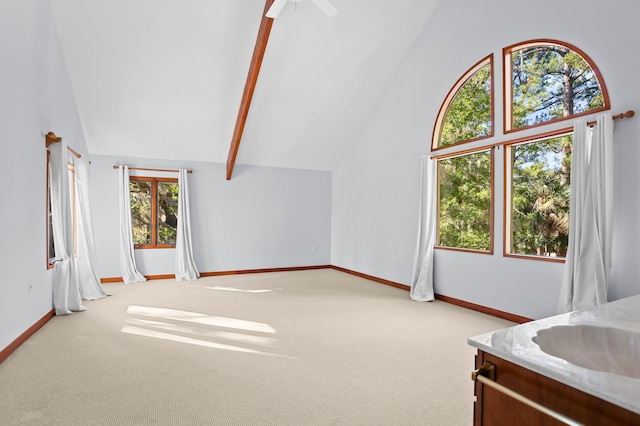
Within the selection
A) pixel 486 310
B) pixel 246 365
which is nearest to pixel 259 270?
pixel 486 310

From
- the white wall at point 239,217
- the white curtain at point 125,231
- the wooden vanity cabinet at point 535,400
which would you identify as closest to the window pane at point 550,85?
the wooden vanity cabinet at point 535,400

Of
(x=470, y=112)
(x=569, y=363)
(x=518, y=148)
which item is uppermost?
(x=470, y=112)

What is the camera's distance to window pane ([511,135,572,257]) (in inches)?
152

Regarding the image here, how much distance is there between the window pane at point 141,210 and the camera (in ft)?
22.0

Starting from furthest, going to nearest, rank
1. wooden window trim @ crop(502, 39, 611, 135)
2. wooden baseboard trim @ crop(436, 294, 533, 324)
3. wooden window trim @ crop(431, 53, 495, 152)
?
wooden window trim @ crop(431, 53, 495, 152) < wooden baseboard trim @ crop(436, 294, 533, 324) < wooden window trim @ crop(502, 39, 611, 135)

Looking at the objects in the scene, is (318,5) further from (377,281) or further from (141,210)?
(141,210)

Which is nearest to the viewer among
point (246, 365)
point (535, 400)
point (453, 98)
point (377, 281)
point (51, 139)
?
point (535, 400)

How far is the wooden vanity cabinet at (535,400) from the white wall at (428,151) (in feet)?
9.97

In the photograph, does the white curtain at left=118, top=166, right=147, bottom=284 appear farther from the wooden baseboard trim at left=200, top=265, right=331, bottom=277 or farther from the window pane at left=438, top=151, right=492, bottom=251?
the window pane at left=438, top=151, right=492, bottom=251

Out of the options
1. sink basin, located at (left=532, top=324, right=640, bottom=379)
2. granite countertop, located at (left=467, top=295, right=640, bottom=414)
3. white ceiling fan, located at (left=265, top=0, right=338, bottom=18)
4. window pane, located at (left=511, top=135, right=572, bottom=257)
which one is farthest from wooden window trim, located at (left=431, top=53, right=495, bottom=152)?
sink basin, located at (left=532, top=324, right=640, bottom=379)

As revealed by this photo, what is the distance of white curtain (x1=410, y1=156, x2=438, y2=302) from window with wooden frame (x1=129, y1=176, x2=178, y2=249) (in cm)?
443

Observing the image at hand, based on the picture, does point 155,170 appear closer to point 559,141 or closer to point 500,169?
point 500,169

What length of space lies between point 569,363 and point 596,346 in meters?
0.49

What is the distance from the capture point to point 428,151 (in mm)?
5438
